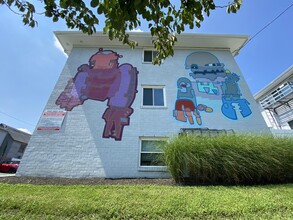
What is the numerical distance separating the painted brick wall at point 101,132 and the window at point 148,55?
60 centimetres

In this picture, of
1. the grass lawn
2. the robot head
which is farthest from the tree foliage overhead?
the robot head

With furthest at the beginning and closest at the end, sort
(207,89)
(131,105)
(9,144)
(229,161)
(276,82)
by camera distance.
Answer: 1. (9,144)
2. (276,82)
3. (207,89)
4. (131,105)
5. (229,161)

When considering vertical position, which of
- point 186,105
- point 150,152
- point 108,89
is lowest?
point 150,152

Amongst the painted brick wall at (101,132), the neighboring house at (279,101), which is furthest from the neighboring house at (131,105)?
the neighboring house at (279,101)

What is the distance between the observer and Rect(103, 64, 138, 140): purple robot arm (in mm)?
8383

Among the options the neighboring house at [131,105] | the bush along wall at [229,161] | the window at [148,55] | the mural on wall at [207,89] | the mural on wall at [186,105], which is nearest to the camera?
the bush along wall at [229,161]

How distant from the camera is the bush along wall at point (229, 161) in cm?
559

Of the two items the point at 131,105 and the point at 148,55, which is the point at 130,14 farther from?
the point at 148,55

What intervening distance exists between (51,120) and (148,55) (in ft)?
20.9

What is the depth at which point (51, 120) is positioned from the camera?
8.52 m

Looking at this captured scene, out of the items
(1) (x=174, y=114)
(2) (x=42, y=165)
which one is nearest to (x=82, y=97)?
(2) (x=42, y=165)

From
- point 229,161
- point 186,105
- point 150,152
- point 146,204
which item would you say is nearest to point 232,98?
point 186,105

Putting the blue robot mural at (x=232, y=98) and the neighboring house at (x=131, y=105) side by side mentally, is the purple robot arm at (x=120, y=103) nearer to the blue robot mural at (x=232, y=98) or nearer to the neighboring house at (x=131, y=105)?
the neighboring house at (x=131, y=105)

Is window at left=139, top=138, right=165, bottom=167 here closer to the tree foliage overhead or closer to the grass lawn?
the grass lawn
